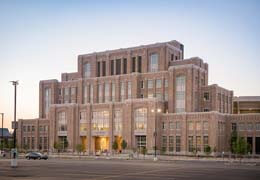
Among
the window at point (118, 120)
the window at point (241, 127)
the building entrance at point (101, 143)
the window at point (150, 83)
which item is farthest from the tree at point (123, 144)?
the window at point (241, 127)

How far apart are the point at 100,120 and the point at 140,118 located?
13.3 meters

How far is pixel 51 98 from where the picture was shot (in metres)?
121

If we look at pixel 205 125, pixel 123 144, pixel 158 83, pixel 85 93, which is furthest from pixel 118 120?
pixel 205 125

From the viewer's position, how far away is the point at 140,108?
95625mm

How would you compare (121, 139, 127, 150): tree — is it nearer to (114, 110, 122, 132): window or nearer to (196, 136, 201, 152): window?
(114, 110, 122, 132): window

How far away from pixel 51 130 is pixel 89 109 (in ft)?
47.9

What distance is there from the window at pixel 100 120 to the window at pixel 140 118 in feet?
32.2

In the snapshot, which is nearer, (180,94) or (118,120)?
(180,94)

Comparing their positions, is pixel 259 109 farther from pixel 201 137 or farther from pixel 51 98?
pixel 51 98

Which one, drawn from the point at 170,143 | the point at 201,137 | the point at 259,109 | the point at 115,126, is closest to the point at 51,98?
the point at 115,126

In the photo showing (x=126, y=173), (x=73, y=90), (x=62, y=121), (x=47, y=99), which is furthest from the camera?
(x=47, y=99)

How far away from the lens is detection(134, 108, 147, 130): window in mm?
94438

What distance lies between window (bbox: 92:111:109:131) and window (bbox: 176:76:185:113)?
19.5 meters

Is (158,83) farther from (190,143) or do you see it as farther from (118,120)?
(190,143)
